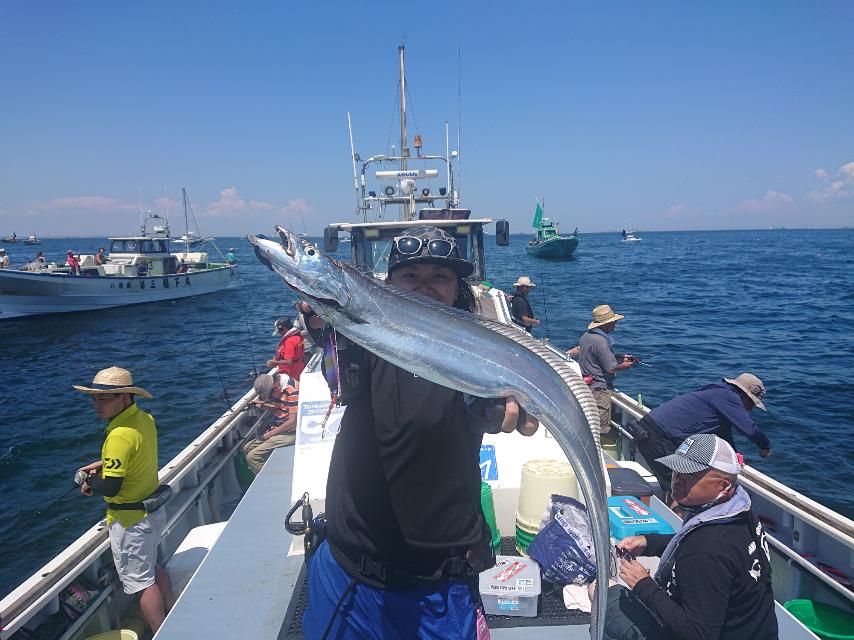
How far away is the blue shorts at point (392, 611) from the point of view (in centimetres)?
207

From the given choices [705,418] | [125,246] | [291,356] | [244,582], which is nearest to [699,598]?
[705,418]

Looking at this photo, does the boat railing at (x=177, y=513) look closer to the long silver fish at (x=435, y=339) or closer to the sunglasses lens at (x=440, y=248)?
the long silver fish at (x=435, y=339)

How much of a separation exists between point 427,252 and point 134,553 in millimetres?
4054

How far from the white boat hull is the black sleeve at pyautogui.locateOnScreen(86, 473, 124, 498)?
3144 cm

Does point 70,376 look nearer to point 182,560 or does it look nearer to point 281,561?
point 182,560

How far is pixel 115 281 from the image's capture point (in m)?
32.7

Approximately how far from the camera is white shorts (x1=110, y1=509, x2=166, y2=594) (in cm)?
445

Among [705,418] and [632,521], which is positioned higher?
[705,418]

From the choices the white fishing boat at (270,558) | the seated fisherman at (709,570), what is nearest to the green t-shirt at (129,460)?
the white fishing boat at (270,558)

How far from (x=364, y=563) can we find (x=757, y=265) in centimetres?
6717

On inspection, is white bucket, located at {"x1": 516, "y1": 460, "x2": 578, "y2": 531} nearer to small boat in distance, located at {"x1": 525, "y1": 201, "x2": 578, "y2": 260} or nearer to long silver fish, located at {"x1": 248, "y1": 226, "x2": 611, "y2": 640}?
long silver fish, located at {"x1": 248, "y1": 226, "x2": 611, "y2": 640}

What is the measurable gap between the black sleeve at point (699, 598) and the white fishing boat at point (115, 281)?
3516 cm

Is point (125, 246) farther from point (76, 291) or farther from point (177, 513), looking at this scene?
point (177, 513)

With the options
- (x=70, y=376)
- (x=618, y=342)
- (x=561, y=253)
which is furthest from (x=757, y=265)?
(x=70, y=376)
